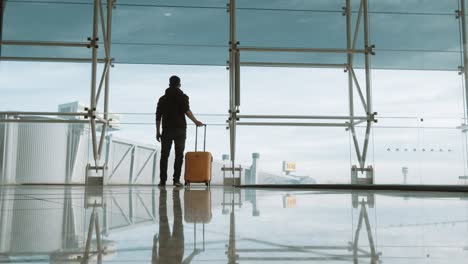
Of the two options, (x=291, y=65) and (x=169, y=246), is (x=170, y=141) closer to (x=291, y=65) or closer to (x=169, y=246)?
(x=291, y=65)

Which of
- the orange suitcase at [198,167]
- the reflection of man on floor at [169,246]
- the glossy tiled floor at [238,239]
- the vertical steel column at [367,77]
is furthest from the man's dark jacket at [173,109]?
the reflection of man on floor at [169,246]

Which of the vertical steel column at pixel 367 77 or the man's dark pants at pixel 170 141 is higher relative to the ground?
the vertical steel column at pixel 367 77

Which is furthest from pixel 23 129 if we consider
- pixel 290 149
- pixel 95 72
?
pixel 290 149

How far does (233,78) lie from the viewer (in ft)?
17.9

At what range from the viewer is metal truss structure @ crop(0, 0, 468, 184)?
5.18 m

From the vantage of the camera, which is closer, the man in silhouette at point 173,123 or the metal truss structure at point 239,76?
the man in silhouette at point 173,123

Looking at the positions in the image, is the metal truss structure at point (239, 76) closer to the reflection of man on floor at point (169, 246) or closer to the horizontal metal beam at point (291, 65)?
the horizontal metal beam at point (291, 65)

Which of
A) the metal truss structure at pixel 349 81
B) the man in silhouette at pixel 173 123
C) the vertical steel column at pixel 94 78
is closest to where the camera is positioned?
the man in silhouette at pixel 173 123

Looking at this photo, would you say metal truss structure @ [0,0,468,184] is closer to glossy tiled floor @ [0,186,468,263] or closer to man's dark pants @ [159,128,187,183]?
man's dark pants @ [159,128,187,183]

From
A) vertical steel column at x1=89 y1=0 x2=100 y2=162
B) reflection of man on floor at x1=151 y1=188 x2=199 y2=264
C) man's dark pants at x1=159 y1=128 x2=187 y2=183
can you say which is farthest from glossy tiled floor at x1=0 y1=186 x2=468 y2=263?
vertical steel column at x1=89 y1=0 x2=100 y2=162

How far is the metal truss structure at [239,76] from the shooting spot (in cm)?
518

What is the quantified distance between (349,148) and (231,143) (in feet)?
4.31

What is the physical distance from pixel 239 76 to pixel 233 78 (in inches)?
11.1

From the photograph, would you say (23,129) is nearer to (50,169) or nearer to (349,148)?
(50,169)
